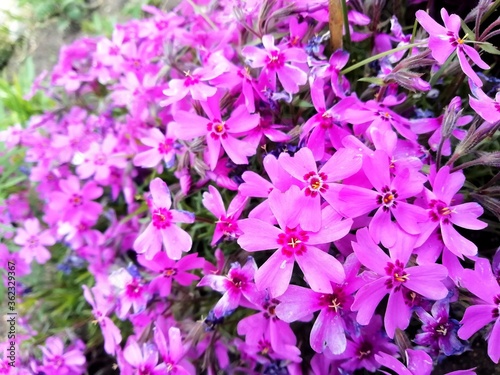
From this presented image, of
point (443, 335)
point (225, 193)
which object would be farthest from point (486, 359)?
point (225, 193)

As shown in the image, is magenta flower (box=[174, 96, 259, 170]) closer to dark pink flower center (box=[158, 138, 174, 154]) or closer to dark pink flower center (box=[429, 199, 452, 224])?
dark pink flower center (box=[158, 138, 174, 154])

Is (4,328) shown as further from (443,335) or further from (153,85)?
(443,335)

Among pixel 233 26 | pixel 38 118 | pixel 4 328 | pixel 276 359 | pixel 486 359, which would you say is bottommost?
pixel 4 328

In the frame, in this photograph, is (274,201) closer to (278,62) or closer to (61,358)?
(278,62)

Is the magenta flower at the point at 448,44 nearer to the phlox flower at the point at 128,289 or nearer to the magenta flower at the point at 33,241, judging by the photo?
the phlox flower at the point at 128,289

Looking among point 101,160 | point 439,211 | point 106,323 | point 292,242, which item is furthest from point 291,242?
point 101,160
